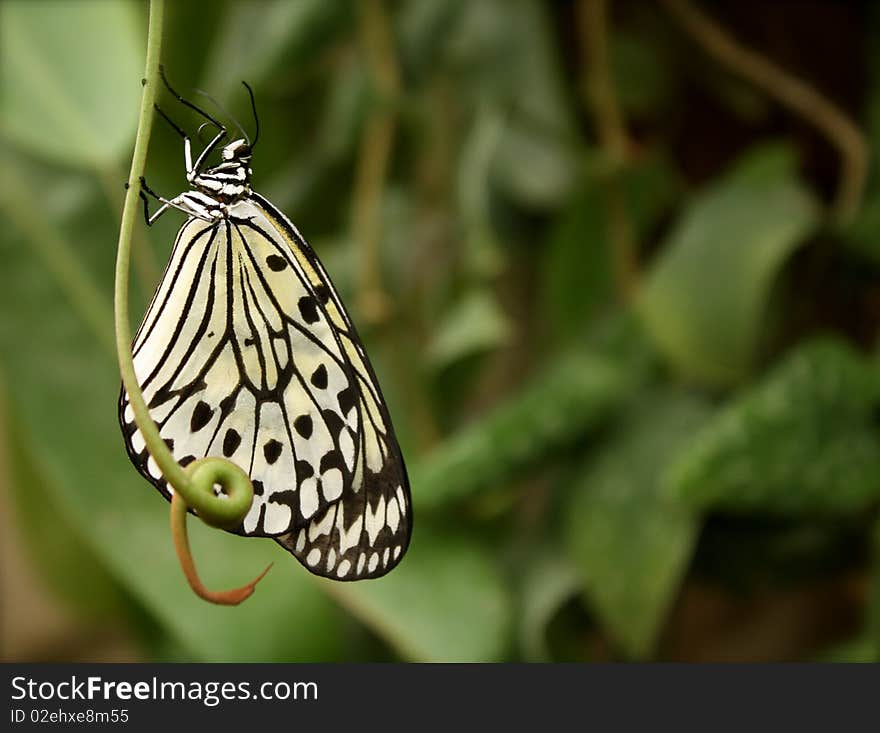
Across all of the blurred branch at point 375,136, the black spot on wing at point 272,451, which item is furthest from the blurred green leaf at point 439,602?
the black spot on wing at point 272,451

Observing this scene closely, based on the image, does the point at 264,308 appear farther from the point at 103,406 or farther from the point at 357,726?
the point at 103,406

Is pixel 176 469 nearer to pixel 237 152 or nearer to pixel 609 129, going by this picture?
pixel 237 152

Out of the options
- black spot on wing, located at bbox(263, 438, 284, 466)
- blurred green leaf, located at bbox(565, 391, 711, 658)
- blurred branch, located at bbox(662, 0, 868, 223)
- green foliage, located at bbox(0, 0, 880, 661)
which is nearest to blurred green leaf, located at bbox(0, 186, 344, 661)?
green foliage, located at bbox(0, 0, 880, 661)

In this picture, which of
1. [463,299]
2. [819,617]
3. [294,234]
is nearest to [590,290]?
[463,299]

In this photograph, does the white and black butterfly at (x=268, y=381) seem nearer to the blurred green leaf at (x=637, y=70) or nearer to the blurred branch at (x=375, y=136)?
the blurred branch at (x=375, y=136)

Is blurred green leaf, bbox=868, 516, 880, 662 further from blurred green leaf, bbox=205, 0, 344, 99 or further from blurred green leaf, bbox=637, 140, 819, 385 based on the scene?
blurred green leaf, bbox=205, 0, 344, 99
